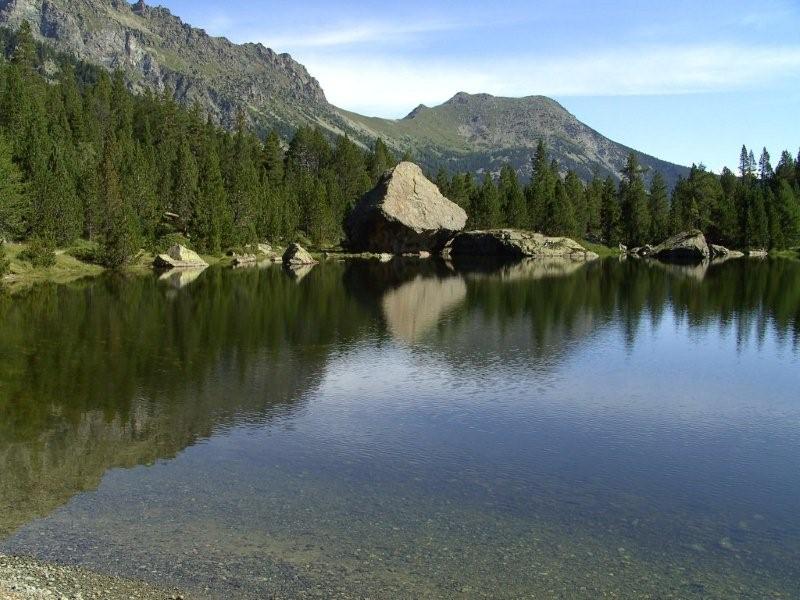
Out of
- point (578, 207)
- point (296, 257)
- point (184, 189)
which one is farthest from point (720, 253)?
point (184, 189)

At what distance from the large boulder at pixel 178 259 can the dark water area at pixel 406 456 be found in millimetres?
52787

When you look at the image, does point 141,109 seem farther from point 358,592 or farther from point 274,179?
point 358,592

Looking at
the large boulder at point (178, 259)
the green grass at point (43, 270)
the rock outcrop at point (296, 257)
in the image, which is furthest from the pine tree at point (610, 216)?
the green grass at point (43, 270)

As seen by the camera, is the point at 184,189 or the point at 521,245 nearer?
the point at 184,189

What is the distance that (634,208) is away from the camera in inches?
6944

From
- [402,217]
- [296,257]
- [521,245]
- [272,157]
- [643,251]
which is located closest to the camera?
[296,257]

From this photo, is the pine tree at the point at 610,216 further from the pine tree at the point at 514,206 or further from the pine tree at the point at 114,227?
the pine tree at the point at 114,227

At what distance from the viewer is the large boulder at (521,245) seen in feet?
502

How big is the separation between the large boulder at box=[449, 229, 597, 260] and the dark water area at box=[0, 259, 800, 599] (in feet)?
320

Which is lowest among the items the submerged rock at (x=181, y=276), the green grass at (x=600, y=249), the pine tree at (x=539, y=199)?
the submerged rock at (x=181, y=276)

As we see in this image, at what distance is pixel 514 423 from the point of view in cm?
2900

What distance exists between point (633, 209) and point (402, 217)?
67.4 m

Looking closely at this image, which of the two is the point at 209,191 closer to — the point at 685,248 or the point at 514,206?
the point at 514,206

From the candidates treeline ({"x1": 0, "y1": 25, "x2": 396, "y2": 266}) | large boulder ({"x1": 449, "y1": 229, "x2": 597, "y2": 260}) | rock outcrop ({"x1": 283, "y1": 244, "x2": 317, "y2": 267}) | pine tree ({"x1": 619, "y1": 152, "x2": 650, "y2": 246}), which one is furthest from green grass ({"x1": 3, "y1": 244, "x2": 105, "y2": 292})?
pine tree ({"x1": 619, "y1": 152, "x2": 650, "y2": 246})
